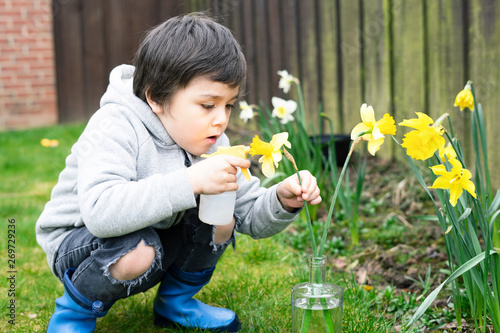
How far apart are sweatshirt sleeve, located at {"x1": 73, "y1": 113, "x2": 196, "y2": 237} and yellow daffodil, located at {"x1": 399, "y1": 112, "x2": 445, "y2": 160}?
0.53 m

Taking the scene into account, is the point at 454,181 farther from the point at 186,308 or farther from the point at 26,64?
the point at 26,64

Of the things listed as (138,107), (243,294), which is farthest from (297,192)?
(243,294)

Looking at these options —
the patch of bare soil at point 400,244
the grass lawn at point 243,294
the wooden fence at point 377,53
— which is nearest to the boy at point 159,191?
the grass lawn at point 243,294

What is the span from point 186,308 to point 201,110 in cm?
62

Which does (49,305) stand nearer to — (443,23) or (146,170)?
(146,170)

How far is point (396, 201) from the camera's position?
108 inches

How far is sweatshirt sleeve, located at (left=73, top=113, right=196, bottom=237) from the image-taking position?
1398 mm

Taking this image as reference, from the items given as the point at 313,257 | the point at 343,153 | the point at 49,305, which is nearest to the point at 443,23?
the point at 343,153

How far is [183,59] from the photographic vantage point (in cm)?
A: 154

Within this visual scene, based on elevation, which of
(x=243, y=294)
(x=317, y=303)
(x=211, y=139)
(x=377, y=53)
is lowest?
(x=243, y=294)

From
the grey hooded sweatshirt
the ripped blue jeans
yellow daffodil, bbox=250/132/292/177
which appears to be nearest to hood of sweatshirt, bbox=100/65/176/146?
the grey hooded sweatshirt

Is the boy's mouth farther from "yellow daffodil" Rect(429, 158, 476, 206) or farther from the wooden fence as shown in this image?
the wooden fence

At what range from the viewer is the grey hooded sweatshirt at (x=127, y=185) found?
4.60 feet

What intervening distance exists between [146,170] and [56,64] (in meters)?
5.43
